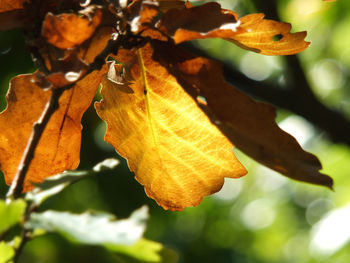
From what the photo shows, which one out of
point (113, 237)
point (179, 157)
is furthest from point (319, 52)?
point (113, 237)

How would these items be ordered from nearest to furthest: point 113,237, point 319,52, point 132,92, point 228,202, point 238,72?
point 113,237
point 132,92
point 238,72
point 319,52
point 228,202

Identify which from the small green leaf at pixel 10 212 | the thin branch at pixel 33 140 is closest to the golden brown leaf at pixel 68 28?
the thin branch at pixel 33 140

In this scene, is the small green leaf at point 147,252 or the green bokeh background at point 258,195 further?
the green bokeh background at point 258,195

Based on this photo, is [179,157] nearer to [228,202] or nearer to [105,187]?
[105,187]

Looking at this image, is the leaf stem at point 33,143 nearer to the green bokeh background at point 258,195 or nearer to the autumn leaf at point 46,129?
the autumn leaf at point 46,129

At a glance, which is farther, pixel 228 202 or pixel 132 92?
pixel 228 202

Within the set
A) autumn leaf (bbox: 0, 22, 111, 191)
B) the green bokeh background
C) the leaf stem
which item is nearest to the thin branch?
the leaf stem

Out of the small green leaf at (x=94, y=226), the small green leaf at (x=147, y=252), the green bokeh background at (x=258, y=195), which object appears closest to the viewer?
the small green leaf at (x=94, y=226)
